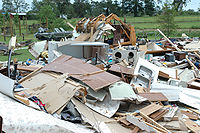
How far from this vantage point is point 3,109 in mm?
3469

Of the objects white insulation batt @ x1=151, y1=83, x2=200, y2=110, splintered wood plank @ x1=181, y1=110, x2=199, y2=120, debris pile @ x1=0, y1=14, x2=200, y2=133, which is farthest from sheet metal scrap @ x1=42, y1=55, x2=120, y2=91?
splintered wood plank @ x1=181, y1=110, x2=199, y2=120

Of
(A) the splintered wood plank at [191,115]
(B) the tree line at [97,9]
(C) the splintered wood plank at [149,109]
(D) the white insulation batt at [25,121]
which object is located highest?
(B) the tree line at [97,9]

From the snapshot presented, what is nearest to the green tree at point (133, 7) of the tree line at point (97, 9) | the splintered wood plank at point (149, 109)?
the tree line at point (97, 9)

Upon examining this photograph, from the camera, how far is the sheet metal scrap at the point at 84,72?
526cm

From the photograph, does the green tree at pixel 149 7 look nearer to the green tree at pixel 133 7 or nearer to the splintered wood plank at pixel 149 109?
the green tree at pixel 133 7

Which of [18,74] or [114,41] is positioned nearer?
[18,74]

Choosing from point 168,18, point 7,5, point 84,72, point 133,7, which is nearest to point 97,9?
point 133,7

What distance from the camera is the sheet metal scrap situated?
5262mm

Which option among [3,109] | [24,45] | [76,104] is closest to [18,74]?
[76,104]

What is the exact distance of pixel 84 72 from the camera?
19.5ft

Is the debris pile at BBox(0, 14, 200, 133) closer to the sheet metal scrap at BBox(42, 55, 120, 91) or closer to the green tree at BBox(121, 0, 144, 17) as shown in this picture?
the sheet metal scrap at BBox(42, 55, 120, 91)

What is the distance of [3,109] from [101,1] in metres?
55.9

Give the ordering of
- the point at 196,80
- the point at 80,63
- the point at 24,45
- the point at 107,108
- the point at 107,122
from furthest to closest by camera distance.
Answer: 1. the point at 24,45
2. the point at 196,80
3. the point at 80,63
4. the point at 107,108
5. the point at 107,122

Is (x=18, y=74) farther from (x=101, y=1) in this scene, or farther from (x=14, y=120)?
(x=101, y=1)
